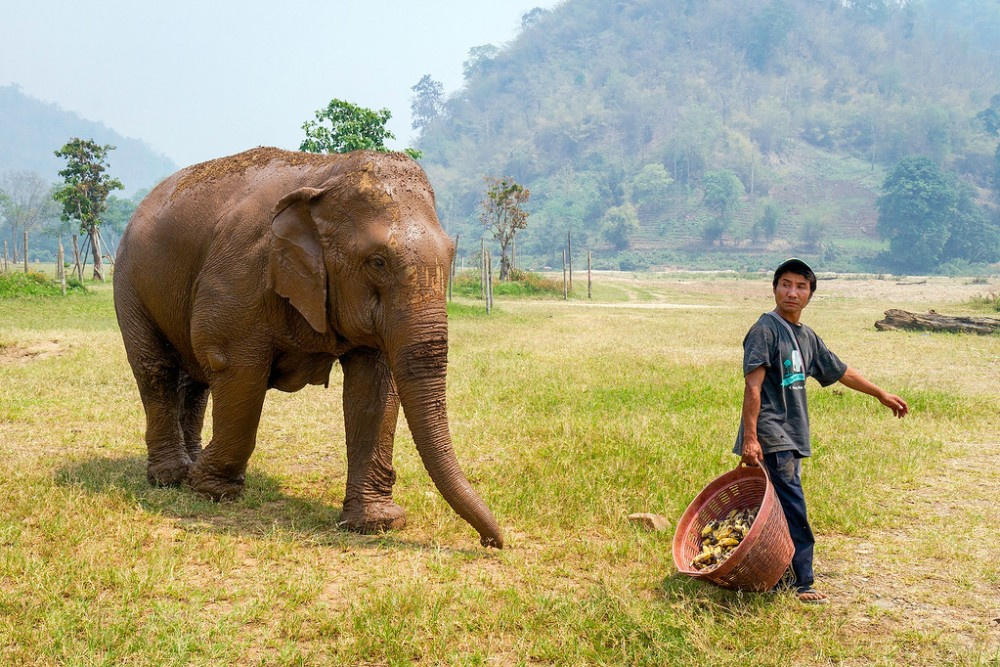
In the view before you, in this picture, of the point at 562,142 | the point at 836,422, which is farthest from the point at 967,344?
the point at 562,142

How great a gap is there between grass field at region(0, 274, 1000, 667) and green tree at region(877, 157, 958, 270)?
102107mm

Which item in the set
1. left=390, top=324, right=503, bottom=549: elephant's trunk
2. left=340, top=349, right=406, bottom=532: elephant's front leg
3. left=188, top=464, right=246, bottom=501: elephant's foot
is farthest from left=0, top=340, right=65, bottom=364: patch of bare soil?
left=390, top=324, right=503, bottom=549: elephant's trunk

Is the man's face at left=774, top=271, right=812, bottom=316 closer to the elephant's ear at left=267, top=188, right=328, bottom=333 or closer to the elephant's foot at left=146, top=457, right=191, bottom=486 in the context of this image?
the elephant's ear at left=267, top=188, right=328, bottom=333

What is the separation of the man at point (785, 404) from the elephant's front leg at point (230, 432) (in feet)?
11.6

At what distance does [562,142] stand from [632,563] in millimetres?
179112

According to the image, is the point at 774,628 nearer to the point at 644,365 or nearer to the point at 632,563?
the point at 632,563

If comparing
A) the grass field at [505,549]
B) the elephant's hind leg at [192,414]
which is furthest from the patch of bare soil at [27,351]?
the elephant's hind leg at [192,414]

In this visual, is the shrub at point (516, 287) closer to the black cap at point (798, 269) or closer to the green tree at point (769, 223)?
the black cap at point (798, 269)

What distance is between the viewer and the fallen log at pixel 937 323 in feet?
69.5

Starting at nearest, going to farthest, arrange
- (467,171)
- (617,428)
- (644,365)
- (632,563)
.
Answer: (632,563), (617,428), (644,365), (467,171)

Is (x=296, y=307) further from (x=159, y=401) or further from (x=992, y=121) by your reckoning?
→ (x=992, y=121)

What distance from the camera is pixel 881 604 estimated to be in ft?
15.8

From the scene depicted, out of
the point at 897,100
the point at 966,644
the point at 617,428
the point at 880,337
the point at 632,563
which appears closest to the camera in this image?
the point at 966,644

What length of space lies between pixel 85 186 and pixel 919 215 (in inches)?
3828
